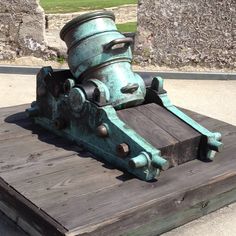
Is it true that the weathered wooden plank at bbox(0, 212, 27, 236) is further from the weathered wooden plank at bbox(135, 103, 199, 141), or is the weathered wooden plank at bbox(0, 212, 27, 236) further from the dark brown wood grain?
the weathered wooden plank at bbox(135, 103, 199, 141)

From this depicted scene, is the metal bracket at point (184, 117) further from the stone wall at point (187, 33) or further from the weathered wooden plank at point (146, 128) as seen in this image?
the stone wall at point (187, 33)

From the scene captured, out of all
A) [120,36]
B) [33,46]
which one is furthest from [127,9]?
[120,36]

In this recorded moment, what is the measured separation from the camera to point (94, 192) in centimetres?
269

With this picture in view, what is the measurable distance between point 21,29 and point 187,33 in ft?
6.62

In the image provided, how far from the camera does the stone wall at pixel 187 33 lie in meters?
6.54

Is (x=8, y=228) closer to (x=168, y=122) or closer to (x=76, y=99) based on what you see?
(x=76, y=99)

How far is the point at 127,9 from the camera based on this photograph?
17.4m

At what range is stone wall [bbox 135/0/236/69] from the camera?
21.4 feet

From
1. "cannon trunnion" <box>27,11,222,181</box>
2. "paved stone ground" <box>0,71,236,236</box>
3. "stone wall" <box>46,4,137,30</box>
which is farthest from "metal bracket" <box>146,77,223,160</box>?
"stone wall" <box>46,4,137,30</box>

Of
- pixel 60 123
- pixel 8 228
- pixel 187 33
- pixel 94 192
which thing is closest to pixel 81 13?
pixel 187 33

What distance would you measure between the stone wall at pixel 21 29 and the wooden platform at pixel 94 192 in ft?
11.8

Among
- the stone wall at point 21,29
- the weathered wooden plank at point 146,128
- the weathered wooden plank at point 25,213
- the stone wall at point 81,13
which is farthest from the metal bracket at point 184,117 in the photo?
the stone wall at point 81,13

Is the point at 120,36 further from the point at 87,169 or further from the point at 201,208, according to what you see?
the point at 201,208

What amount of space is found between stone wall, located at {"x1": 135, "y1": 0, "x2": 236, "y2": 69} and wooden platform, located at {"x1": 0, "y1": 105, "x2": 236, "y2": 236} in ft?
11.2
